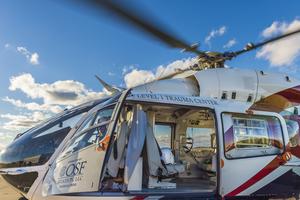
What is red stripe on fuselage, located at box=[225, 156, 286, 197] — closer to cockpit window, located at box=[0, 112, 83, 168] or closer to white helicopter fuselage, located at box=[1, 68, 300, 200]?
white helicopter fuselage, located at box=[1, 68, 300, 200]

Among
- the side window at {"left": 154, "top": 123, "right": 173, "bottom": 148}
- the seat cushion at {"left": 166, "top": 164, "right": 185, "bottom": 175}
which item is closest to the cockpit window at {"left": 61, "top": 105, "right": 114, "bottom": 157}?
the seat cushion at {"left": 166, "top": 164, "right": 185, "bottom": 175}

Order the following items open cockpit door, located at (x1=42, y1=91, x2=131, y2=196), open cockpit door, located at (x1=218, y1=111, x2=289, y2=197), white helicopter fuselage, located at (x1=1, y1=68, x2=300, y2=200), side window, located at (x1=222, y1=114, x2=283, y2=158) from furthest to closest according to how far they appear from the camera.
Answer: side window, located at (x1=222, y1=114, x2=283, y2=158), open cockpit door, located at (x1=218, y1=111, x2=289, y2=197), white helicopter fuselage, located at (x1=1, y1=68, x2=300, y2=200), open cockpit door, located at (x1=42, y1=91, x2=131, y2=196)

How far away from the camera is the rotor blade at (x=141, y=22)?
2.57m

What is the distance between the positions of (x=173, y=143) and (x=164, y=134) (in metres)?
0.28

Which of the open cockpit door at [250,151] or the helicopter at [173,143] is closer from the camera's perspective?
the helicopter at [173,143]

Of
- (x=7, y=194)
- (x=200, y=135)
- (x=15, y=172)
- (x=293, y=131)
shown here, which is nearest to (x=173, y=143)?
(x=200, y=135)

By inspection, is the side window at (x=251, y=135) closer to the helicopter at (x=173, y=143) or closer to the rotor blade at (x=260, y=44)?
the helicopter at (x=173, y=143)

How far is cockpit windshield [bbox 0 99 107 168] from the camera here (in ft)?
16.4

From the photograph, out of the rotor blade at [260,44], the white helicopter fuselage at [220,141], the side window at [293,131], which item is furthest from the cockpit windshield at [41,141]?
the side window at [293,131]

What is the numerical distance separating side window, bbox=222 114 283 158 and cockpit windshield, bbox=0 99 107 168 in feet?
6.99

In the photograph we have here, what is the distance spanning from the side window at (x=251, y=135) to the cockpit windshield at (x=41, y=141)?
2131 millimetres

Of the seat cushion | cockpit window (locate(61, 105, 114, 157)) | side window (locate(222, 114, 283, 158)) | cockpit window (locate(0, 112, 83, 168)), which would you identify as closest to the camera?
cockpit window (locate(61, 105, 114, 157))

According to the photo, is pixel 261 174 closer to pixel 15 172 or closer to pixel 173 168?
pixel 173 168

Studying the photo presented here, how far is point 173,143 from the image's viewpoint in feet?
23.4
